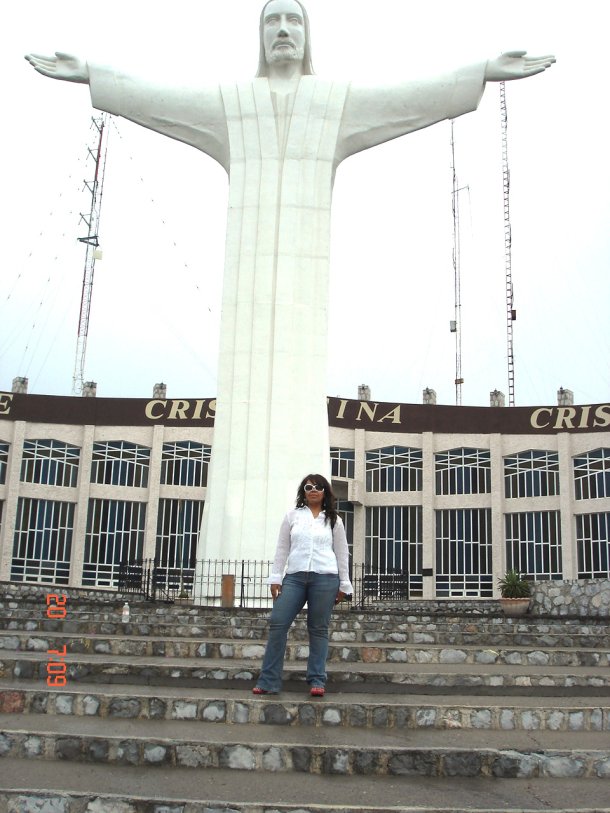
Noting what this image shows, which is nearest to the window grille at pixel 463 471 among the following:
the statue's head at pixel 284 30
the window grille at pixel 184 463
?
the window grille at pixel 184 463

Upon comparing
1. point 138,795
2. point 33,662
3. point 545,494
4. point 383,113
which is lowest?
point 138,795

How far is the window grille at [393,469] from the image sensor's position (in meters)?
35.2

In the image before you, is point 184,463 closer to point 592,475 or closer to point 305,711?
point 592,475

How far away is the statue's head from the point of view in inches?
602

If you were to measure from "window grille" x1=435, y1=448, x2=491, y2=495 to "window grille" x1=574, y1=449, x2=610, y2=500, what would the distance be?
324 centimetres

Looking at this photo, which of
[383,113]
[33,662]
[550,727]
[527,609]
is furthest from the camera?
[527,609]

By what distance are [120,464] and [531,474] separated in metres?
15.5

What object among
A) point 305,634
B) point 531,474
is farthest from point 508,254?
point 305,634

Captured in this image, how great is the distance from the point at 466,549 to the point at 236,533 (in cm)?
2161

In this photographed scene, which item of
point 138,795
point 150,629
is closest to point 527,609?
point 150,629

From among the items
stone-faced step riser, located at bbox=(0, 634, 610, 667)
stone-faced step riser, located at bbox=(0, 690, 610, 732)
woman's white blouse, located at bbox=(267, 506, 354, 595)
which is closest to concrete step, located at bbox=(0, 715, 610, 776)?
stone-faced step riser, located at bbox=(0, 690, 610, 732)

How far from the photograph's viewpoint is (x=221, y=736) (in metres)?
4.67

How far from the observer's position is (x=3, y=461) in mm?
34250

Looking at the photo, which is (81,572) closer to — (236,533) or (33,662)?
(236,533)
